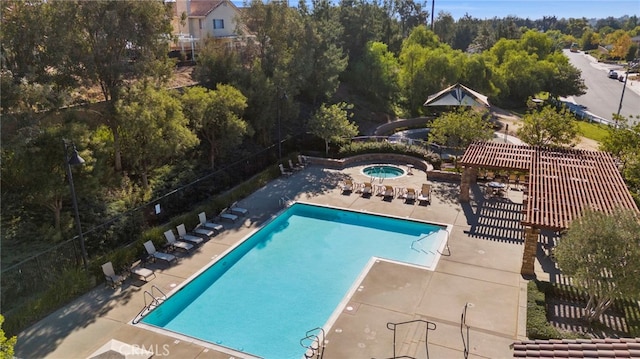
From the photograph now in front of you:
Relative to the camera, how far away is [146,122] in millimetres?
17844

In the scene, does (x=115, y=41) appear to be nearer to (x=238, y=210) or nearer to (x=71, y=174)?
(x=71, y=174)

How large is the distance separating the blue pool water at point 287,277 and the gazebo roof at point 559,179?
4.12 m

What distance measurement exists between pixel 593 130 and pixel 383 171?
80.5 ft

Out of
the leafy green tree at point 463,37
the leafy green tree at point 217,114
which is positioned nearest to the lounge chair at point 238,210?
the leafy green tree at point 217,114

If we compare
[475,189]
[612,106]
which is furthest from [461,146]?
[612,106]

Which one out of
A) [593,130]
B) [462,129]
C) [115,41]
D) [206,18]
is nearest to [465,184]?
[462,129]

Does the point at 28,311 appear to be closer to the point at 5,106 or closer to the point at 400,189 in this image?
the point at 5,106

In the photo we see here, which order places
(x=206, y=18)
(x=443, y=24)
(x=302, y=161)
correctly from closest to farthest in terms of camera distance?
(x=302, y=161), (x=206, y=18), (x=443, y=24)

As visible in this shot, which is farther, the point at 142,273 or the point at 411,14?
the point at 411,14

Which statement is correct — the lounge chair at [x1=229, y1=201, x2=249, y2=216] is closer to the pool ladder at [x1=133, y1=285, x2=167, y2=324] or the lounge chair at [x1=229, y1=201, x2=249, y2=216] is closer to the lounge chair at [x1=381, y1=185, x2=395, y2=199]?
the pool ladder at [x1=133, y1=285, x2=167, y2=324]

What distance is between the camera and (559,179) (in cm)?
1739

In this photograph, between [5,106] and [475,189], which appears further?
[475,189]

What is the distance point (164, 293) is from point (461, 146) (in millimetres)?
19287

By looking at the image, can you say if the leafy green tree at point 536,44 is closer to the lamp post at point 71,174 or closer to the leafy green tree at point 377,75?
the leafy green tree at point 377,75
